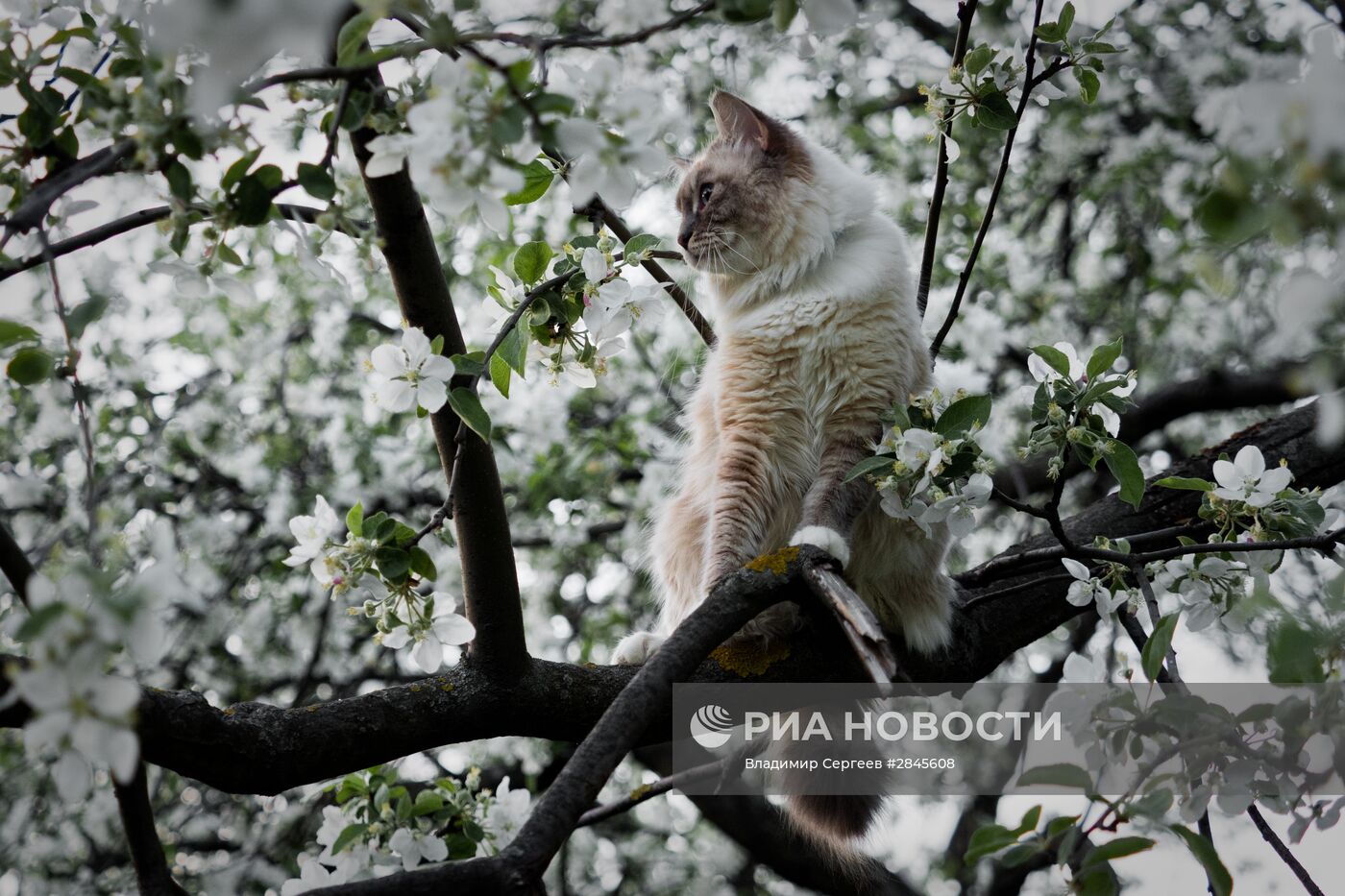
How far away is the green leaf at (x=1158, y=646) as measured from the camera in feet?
4.85

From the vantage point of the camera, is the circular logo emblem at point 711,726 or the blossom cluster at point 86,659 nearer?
the blossom cluster at point 86,659

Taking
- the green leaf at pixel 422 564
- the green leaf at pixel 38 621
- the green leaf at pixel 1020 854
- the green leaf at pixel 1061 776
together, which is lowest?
the green leaf at pixel 1020 854

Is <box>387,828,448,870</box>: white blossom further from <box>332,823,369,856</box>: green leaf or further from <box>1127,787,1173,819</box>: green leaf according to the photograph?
<box>1127,787,1173,819</box>: green leaf

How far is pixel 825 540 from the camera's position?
2250 millimetres

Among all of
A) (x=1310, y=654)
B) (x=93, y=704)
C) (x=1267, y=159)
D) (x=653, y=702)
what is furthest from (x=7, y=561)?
(x=1310, y=654)

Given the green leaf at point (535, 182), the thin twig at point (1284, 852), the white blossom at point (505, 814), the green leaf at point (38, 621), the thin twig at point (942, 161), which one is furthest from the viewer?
the white blossom at point (505, 814)

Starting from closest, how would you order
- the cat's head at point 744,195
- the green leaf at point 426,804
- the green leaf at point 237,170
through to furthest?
1. the green leaf at point 237,170
2. the green leaf at point 426,804
3. the cat's head at point 744,195

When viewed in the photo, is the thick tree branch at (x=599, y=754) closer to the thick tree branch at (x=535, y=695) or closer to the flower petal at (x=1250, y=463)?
the thick tree branch at (x=535, y=695)

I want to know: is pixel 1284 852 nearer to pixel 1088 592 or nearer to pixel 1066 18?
pixel 1088 592

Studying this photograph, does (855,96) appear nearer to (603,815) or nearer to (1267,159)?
(603,815)

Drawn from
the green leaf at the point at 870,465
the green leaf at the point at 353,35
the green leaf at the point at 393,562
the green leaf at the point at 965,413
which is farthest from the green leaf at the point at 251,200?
the green leaf at the point at 965,413

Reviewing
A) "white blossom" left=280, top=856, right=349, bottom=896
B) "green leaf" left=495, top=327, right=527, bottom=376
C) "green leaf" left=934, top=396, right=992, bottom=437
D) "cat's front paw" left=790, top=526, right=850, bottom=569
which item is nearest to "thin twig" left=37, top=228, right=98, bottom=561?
"green leaf" left=495, top=327, right=527, bottom=376

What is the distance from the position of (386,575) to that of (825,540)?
974mm

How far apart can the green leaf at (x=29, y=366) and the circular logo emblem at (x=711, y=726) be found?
4.33 feet
